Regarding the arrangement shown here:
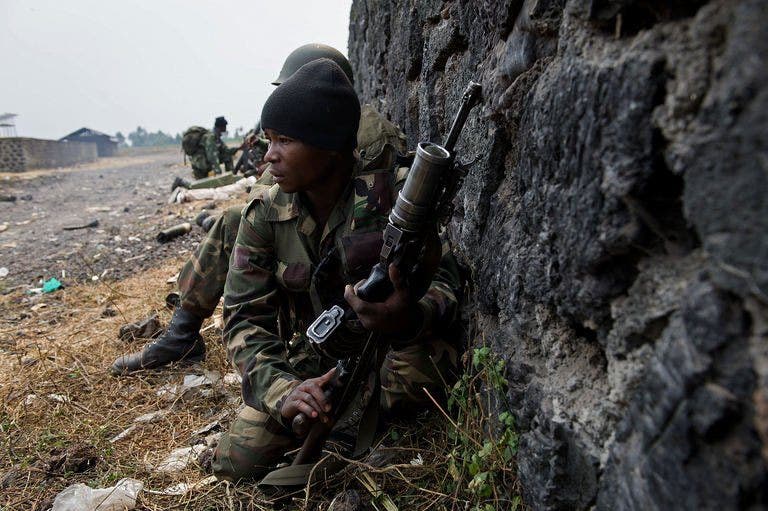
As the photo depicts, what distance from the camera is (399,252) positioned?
1768 millimetres

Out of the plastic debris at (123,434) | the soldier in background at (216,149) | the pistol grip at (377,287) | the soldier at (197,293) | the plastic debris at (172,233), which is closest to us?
the pistol grip at (377,287)

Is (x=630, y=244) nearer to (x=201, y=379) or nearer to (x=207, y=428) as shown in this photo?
(x=207, y=428)

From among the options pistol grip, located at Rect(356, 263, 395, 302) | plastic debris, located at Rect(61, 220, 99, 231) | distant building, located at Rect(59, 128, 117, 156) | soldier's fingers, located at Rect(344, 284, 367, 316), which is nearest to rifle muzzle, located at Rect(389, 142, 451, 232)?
pistol grip, located at Rect(356, 263, 395, 302)

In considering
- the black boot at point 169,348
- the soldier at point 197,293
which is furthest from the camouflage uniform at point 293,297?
the black boot at point 169,348

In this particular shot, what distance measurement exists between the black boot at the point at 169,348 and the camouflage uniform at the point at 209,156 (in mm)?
10001

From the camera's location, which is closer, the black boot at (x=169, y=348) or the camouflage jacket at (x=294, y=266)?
the camouflage jacket at (x=294, y=266)

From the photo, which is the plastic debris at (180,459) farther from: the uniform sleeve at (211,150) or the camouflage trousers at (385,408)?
the uniform sleeve at (211,150)

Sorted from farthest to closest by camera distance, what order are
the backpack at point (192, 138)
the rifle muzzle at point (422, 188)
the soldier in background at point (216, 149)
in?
the backpack at point (192, 138)
the soldier in background at point (216, 149)
the rifle muzzle at point (422, 188)

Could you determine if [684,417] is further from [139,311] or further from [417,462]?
[139,311]

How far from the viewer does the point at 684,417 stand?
88 cm

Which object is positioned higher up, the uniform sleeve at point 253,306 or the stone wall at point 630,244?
the stone wall at point 630,244

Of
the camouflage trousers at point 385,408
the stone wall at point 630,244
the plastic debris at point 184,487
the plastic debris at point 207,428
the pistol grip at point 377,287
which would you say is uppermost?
the stone wall at point 630,244

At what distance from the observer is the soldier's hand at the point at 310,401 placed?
76.4 inches

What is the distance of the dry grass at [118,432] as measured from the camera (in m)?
2.01
